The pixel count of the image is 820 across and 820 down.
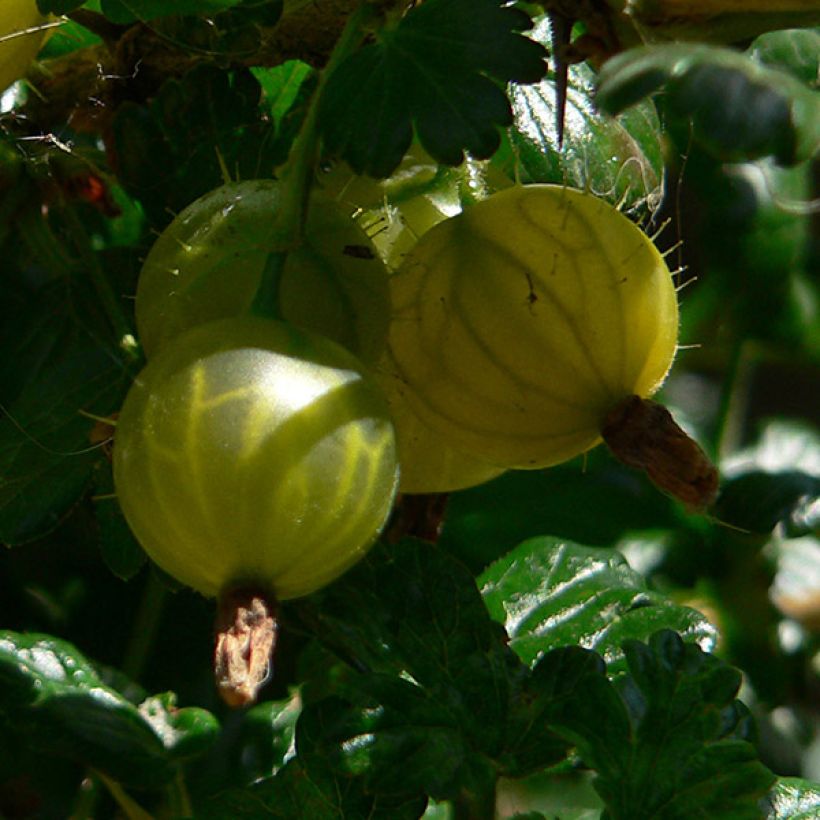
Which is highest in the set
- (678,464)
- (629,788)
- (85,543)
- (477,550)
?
(678,464)

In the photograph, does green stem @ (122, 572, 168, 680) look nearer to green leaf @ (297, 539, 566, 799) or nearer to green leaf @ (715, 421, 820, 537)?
green leaf @ (297, 539, 566, 799)

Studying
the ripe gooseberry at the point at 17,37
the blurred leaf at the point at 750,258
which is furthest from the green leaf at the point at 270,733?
the blurred leaf at the point at 750,258

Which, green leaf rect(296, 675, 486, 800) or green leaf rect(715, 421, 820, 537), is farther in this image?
green leaf rect(715, 421, 820, 537)

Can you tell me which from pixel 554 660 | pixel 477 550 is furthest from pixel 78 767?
A: pixel 554 660

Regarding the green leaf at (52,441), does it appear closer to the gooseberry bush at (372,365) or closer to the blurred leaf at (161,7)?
the gooseberry bush at (372,365)

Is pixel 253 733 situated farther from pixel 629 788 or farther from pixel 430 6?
pixel 430 6

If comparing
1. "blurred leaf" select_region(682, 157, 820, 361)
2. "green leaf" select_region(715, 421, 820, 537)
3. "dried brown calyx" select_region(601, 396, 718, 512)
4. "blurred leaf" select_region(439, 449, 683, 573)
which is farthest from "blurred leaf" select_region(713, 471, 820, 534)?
"dried brown calyx" select_region(601, 396, 718, 512)

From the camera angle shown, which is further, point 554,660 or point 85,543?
point 85,543
